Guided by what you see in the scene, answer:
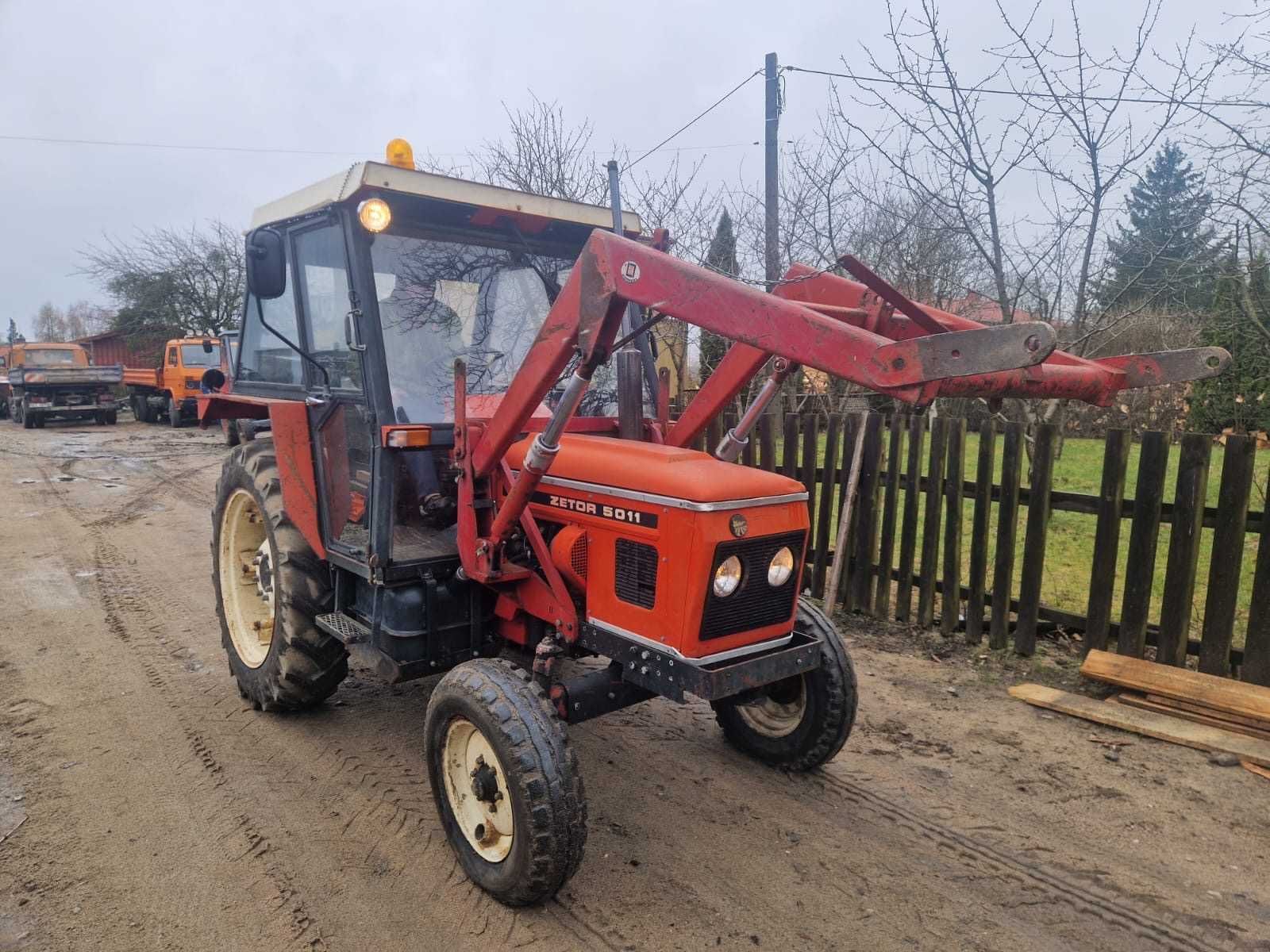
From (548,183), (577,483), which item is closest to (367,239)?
(577,483)

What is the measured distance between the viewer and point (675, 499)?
107 inches

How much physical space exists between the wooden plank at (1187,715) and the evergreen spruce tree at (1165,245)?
2.66m

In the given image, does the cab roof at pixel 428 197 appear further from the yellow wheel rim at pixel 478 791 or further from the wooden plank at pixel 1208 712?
the wooden plank at pixel 1208 712

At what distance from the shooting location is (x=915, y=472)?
559 centimetres

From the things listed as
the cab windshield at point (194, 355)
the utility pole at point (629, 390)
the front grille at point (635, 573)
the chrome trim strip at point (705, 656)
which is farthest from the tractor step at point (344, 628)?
the cab windshield at point (194, 355)

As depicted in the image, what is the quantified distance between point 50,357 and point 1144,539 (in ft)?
87.6

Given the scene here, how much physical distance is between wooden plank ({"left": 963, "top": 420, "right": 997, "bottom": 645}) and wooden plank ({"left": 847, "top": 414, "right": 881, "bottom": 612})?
699mm

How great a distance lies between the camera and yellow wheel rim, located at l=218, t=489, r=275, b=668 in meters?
4.28

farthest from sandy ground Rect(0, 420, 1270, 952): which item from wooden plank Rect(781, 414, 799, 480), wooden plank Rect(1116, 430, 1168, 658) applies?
wooden plank Rect(781, 414, 799, 480)

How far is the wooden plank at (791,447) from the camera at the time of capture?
6172 millimetres

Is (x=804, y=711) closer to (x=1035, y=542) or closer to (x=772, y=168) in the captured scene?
(x=1035, y=542)

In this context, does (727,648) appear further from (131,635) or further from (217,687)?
(131,635)

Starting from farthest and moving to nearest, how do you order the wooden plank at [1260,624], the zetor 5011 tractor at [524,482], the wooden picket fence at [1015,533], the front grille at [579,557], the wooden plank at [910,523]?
the wooden plank at [910,523] → the wooden picket fence at [1015,533] → the wooden plank at [1260,624] → the front grille at [579,557] → the zetor 5011 tractor at [524,482]

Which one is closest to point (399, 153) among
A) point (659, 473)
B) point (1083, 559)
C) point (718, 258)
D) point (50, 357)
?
point (659, 473)
